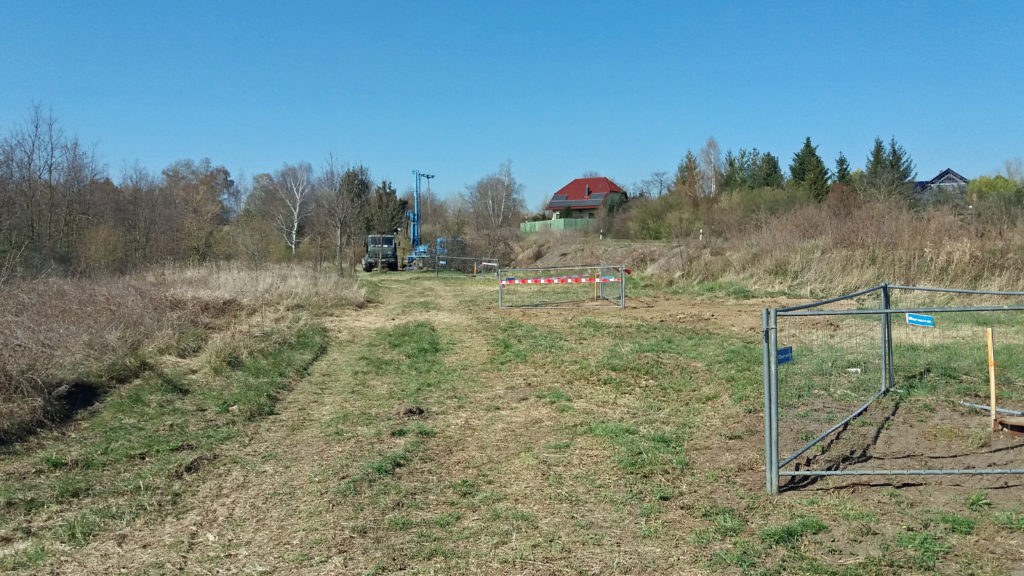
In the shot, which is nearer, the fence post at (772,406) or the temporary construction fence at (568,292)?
the fence post at (772,406)

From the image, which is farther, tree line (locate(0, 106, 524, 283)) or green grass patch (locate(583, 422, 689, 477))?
tree line (locate(0, 106, 524, 283))

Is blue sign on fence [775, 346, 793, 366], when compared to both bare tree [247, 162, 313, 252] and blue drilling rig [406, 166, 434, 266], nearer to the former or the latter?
blue drilling rig [406, 166, 434, 266]

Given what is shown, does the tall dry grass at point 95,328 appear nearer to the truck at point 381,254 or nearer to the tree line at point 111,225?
the tree line at point 111,225

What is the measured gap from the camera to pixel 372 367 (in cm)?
1100

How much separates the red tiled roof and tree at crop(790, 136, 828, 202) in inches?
1264

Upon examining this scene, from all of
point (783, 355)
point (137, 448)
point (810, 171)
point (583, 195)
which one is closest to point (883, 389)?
point (783, 355)

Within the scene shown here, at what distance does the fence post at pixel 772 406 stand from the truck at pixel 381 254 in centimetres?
3710

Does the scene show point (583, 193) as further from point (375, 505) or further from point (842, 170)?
point (375, 505)

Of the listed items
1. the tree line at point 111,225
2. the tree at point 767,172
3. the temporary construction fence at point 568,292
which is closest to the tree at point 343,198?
the tree line at point 111,225

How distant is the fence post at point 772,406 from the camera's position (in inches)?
193

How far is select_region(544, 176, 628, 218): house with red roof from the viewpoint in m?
80.1

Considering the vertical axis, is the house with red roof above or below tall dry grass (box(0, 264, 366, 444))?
above

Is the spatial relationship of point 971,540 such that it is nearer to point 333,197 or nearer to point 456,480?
point 456,480

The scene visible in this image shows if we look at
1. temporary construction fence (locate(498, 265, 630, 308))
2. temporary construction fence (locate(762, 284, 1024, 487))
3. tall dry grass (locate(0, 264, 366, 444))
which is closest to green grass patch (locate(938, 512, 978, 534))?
temporary construction fence (locate(762, 284, 1024, 487))
